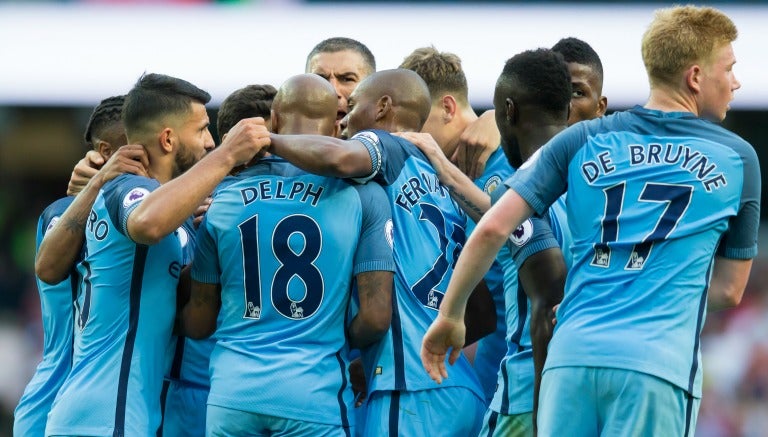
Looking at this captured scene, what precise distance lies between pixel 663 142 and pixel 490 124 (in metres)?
1.77

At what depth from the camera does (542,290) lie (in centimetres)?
523

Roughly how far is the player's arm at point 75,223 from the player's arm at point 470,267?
5.68 feet

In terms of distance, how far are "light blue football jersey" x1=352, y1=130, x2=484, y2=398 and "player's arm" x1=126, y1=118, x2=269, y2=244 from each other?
62 centimetres

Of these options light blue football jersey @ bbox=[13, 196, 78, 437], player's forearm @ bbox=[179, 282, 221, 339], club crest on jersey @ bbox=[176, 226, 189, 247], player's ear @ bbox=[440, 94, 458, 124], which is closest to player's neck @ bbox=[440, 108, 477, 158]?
player's ear @ bbox=[440, 94, 458, 124]

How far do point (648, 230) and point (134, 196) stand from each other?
2302 mm

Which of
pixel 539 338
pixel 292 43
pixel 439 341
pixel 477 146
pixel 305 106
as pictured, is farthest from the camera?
pixel 292 43

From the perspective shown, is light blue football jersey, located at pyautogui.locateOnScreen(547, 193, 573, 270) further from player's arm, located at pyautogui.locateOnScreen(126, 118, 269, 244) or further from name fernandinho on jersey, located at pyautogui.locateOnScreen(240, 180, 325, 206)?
player's arm, located at pyautogui.locateOnScreen(126, 118, 269, 244)

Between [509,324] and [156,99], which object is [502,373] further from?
[156,99]

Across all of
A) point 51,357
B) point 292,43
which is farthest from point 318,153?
point 292,43

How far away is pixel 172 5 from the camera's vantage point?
16.0 metres

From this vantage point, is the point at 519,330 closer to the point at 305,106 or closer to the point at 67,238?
the point at 305,106

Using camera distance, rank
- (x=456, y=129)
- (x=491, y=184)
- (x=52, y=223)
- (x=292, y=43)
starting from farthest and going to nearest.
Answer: (x=292, y=43)
(x=456, y=129)
(x=491, y=184)
(x=52, y=223)

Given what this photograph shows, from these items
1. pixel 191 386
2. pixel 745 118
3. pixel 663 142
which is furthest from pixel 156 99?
pixel 745 118

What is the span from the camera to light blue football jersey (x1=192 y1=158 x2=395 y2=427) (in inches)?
210
